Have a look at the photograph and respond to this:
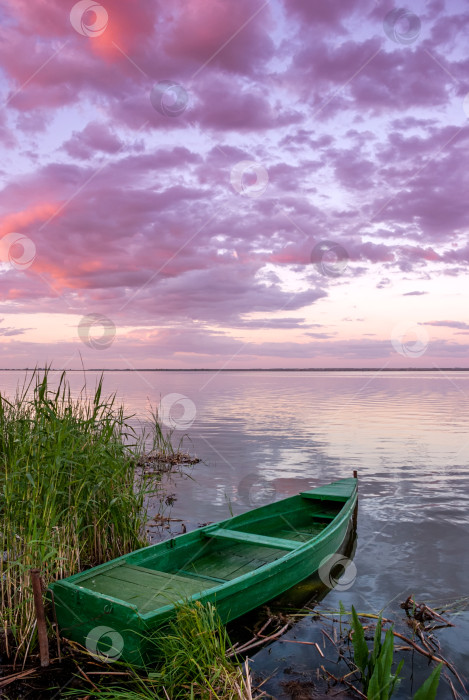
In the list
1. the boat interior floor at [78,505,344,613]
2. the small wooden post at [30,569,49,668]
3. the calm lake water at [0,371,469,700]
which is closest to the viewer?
the small wooden post at [30,569,49,668]

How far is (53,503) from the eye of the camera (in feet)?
20.1

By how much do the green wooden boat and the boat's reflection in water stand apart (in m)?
0.28

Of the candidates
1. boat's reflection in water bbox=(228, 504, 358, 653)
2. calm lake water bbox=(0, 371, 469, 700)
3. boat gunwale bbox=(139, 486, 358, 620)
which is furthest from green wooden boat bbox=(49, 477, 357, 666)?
calm lake water bbox=(0, 371, 469, 700)

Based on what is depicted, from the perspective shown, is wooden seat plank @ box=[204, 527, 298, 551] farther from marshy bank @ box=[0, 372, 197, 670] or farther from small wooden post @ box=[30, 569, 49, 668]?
small wooden post @ box=[30, 569, 49, 668]

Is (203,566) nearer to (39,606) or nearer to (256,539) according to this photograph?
(256,539)

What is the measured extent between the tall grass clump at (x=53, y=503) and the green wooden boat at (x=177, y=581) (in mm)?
511

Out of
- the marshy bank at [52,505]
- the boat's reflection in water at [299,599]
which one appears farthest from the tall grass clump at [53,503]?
the boat's reflection in water at [299,599]

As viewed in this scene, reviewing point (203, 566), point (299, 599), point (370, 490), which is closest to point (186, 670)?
point (203, 566)

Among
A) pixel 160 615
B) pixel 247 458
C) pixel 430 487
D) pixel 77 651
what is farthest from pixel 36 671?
pixel 247 458

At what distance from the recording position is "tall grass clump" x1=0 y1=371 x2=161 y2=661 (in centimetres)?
588

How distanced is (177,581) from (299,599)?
8.00 ft

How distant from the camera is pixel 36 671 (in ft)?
17.7

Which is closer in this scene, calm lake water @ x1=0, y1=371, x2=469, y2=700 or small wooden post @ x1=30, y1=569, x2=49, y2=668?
small wooden post @ x1=30, y1=569, x2=49, y2=668

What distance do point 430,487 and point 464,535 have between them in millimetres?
4644
